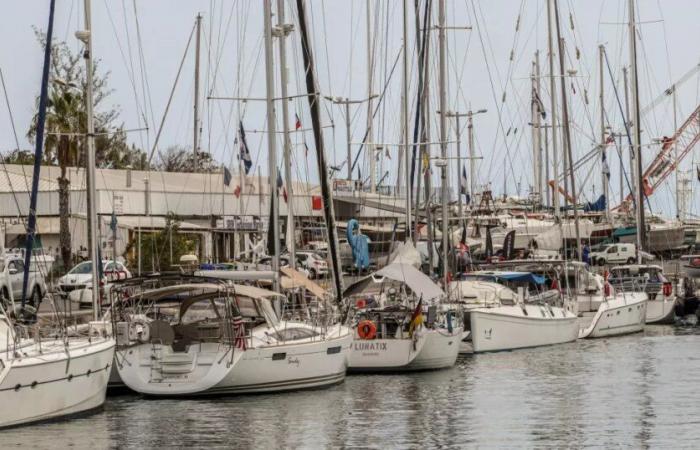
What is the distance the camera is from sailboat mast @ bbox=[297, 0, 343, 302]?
136ft

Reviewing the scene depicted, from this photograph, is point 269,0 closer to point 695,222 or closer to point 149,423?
point 149,423

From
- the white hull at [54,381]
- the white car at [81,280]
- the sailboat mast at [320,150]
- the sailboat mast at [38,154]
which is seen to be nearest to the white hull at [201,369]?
the white hull at [54,381]

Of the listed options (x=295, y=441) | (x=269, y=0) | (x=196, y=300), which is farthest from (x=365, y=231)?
(x=295, y=441)

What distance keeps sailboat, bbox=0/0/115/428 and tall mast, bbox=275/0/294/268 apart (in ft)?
33.9

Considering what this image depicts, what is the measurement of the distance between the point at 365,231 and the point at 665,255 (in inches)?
1073

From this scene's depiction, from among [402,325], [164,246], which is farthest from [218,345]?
[164,246]

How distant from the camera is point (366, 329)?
39.2 metres

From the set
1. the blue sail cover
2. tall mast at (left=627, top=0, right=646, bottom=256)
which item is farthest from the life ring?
the blue sail cover

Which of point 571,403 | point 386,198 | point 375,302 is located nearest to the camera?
point 571,403

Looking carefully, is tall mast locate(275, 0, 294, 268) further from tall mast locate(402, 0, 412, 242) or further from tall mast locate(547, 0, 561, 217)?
tall mast locate(547, 0, 561, 217)

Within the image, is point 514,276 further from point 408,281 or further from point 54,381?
point 54,381

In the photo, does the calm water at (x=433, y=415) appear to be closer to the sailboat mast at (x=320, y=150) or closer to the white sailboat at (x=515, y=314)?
the sailboat mast at (x=320, y=150)

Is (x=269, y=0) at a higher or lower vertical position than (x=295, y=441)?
higher

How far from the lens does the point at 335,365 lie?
36.3 m
